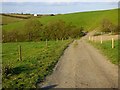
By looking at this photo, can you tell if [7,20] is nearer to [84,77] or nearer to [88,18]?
[88,18]

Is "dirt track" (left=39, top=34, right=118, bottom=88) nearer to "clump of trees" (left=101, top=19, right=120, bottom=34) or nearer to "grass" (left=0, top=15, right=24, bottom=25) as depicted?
"clump of trees" (left=101, top=19, right=120, bottom=34)

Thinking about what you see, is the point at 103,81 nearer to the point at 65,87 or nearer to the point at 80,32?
the point at 65,87

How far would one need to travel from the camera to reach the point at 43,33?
8938 cm

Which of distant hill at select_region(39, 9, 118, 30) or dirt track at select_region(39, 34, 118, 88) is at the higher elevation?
distant hill at select_region(39, 9, 118, 30)

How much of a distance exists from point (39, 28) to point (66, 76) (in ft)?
252

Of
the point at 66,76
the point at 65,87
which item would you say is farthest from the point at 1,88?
the point at 66,76

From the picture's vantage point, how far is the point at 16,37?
87188 mm

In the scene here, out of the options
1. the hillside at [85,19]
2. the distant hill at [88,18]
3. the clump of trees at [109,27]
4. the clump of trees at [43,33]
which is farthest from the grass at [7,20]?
the clump of trees at [109,27]

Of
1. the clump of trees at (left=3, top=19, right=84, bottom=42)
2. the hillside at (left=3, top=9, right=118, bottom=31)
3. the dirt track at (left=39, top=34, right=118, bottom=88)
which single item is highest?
the hillside at (left=3, top=9, right=118, bottom=31)

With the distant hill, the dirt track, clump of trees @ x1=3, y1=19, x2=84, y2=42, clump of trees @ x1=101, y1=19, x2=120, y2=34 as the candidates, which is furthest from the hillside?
the dirt track

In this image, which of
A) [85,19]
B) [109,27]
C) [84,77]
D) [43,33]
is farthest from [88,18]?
[84,77]

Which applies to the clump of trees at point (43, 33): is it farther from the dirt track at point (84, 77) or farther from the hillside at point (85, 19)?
the dirt track at point (84, 77)

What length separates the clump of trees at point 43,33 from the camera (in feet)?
289

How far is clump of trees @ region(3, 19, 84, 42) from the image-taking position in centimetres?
8796
